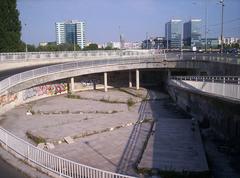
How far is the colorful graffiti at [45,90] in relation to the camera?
41906 mm

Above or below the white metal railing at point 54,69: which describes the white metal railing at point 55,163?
below

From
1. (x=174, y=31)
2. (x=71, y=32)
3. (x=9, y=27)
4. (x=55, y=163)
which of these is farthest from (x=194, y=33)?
(x=55, y=163)

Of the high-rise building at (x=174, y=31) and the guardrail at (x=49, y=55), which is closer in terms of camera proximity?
the guardrail at (x=49, y=55)

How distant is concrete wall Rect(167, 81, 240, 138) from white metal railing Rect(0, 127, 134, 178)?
36.8 ft

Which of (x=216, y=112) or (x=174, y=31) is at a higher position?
(x=174, y=31)

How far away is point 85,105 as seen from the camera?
41.7m

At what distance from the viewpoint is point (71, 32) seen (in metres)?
179

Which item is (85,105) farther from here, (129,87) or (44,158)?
(44,158)

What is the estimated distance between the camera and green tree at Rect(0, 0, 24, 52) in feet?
194

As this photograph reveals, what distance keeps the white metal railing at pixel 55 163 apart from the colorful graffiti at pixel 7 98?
15205 mm

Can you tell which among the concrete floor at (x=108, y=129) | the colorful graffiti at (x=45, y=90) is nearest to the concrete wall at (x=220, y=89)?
the concrete floor at (x=108, y=129)

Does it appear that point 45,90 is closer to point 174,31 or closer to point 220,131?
point 220,131

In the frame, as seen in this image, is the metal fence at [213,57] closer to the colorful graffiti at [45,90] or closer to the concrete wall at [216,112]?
the concrete wall at [216,112]

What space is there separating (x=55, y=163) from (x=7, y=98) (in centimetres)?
2086
